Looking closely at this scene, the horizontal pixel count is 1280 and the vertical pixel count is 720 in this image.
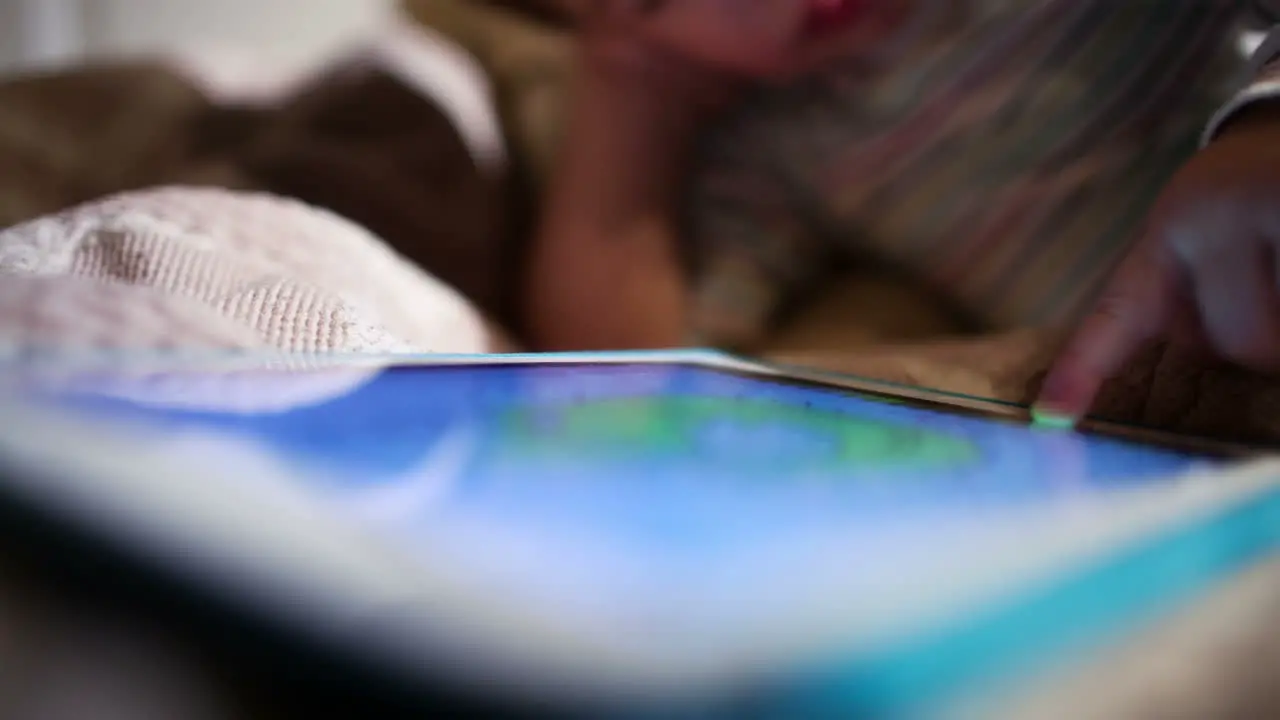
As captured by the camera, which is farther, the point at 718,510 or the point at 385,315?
the point at 385,315

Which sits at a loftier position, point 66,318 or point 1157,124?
point 1157,124

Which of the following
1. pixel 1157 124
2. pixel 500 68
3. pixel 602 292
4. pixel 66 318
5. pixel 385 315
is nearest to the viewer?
pixel 66 318

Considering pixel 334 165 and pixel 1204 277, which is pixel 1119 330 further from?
pixel 334 165

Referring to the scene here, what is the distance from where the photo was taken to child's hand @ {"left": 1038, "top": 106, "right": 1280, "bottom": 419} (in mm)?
292

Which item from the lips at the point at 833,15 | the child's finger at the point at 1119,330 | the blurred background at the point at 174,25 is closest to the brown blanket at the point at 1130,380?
the child's finger at the point at 1119,330

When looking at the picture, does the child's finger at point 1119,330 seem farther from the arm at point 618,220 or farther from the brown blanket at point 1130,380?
the arm at point 618,220

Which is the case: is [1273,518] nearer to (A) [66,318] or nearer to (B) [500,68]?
(A) [66,318]

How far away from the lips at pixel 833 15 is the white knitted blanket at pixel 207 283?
28 centimetres

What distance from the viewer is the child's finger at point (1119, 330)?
314 millimetres

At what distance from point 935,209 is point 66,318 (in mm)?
430

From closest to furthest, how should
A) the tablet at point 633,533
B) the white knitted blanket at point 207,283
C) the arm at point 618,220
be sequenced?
the tablet at point 633,533 < the white knitted blanket at point 207,283 < the arm at point 618,220

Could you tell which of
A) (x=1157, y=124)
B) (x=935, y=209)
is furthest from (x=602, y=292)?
(x=1157, y=124)


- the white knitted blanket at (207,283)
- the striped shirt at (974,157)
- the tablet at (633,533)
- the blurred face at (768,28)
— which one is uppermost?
the blurred face at (768,28)

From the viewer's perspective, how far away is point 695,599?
0.11 meters
